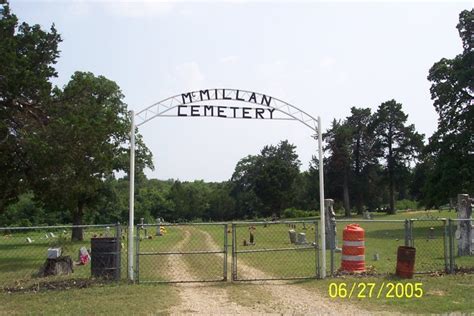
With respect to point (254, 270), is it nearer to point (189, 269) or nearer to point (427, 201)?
point (189, 269)

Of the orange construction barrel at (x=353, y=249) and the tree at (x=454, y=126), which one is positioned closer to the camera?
the orange construction barrel at (x=353, y=249)

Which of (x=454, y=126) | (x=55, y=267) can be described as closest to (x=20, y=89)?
(x=55, y=267)

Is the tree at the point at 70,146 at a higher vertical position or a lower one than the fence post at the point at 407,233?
higher

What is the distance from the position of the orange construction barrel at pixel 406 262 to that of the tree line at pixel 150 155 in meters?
13.2

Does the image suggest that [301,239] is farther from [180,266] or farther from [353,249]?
[353,249]

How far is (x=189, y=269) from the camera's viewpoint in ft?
52.6

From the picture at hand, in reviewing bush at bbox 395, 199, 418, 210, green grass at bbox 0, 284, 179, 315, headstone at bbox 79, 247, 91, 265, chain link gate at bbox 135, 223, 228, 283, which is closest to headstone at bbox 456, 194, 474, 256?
chain link gate at bbox 135, 223, 228, 283

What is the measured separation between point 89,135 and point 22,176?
3483mm

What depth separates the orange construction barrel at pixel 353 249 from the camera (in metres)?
13.7

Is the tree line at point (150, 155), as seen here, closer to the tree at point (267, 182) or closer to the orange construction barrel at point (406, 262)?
the tree at point (267, 182)

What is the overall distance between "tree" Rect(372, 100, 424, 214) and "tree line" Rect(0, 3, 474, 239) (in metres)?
0.17

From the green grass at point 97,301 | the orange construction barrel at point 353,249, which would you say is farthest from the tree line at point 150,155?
the orange construction barrel at point 353,249

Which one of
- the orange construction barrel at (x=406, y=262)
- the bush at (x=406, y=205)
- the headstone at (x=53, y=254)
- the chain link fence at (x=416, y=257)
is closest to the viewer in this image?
the orange construction barrel at (x=406, y=262)

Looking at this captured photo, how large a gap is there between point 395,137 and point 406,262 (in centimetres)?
7641
